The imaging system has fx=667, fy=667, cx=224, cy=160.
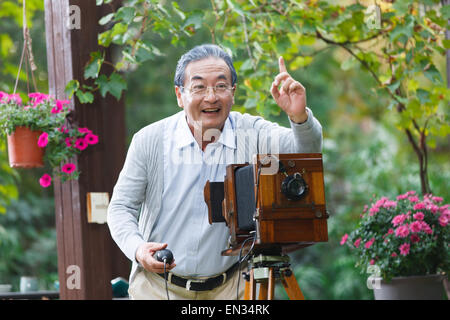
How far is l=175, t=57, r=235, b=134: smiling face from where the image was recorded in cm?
243

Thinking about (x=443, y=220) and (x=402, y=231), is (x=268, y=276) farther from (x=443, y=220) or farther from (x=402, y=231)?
(x=443, y=220)

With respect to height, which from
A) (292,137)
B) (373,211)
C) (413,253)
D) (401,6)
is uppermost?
(401,6)

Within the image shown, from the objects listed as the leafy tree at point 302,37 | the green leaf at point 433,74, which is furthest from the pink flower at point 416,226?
the green leaf at point 433,74

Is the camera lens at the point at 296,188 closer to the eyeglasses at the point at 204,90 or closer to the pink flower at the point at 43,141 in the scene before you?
the eyeglasses at the point at 204,90

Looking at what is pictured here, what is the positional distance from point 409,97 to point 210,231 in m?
2.00

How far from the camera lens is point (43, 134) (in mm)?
3227

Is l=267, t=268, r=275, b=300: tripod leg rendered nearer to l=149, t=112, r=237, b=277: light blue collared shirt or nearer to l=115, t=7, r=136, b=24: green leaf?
l=149, t=112, r=237, b=277: light blue collared shirt

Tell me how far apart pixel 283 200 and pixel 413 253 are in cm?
189

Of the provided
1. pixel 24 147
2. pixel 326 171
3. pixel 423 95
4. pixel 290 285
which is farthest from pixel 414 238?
pixel 326 171

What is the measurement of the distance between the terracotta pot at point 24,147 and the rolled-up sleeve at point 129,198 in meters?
0.90

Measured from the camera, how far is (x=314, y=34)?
4141 millimetres

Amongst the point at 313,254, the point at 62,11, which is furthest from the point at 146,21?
the point at 313,254

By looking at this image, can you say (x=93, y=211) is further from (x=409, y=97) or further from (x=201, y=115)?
(x=409, y=97)
